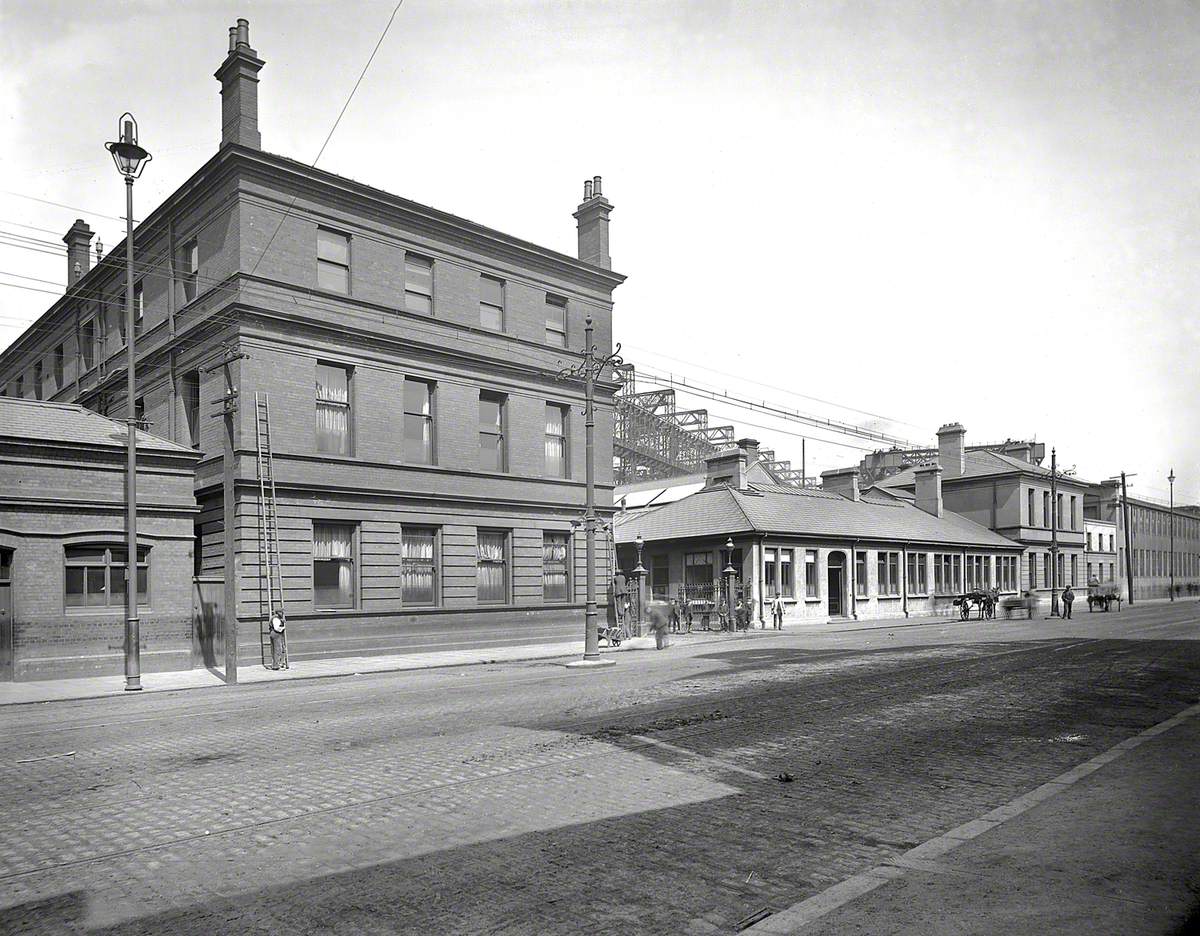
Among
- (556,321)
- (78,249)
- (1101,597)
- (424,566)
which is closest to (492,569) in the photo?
(424,566)

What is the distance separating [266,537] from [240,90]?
11.6 metres

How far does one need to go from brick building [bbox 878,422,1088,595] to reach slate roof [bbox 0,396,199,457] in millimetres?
47031

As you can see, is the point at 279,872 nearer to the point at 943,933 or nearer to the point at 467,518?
the point at 943,933

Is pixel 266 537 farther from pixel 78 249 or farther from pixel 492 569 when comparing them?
pixel 78 249

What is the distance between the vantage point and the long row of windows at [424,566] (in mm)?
23047

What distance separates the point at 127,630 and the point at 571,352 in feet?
54.6

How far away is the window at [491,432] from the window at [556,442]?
1.96 meters

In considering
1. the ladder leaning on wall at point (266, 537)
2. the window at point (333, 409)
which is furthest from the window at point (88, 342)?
the ladder leaning on wall at point (266, 537)

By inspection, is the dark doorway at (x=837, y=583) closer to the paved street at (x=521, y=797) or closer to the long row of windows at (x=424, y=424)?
the long row of windows at (x=424, y=424)

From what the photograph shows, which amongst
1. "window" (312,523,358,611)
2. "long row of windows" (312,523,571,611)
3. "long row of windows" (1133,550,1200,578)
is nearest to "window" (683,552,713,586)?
"long row of windows" (312,523,571,611)

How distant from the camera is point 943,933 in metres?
4.64

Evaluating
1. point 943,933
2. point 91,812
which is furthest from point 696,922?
point 91,812

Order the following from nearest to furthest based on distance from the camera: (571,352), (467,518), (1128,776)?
(1128,776), (467,518), (571,352)

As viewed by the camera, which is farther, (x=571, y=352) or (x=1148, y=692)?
(x=571, y=352)
